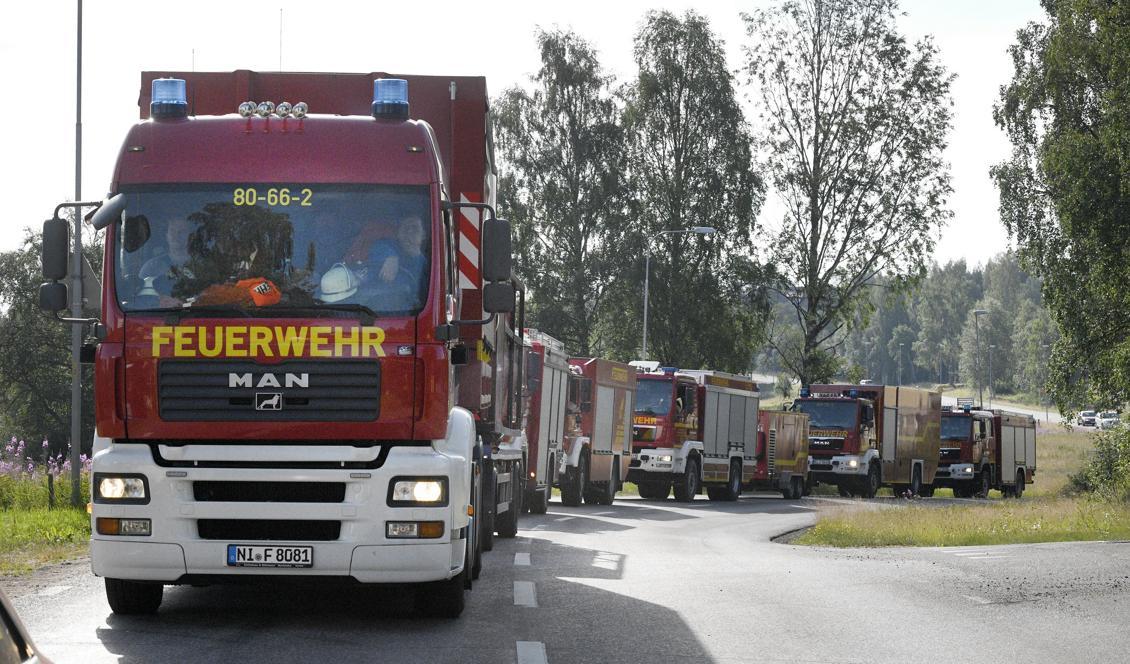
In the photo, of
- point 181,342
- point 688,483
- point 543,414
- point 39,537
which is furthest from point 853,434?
point 181,342

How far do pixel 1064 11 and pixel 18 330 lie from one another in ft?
131

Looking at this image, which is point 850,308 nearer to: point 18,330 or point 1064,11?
point 1064,11

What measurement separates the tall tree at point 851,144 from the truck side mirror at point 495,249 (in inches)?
1721

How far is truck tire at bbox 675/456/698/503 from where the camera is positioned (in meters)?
34.5

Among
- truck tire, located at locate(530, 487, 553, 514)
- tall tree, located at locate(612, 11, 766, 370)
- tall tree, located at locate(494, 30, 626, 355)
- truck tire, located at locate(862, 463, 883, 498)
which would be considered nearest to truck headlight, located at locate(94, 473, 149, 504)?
truck tire, located at locate(530, 487, 553, 514)

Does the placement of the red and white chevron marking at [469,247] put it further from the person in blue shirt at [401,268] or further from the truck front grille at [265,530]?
the truck front grille at [265,530]

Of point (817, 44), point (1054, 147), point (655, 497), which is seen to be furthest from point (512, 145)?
point (1054, 147)

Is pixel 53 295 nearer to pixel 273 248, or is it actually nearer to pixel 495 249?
pixel 273 248

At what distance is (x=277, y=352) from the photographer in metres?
9.26

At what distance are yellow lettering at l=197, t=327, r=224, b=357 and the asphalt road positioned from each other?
1.69 m

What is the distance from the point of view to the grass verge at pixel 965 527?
2070 cm

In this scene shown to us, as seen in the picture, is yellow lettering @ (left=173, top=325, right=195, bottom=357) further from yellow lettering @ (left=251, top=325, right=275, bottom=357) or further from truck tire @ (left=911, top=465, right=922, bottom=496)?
truck tire @ (left=911, top=465, right=922, bottom=496)

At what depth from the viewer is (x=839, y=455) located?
4150cm

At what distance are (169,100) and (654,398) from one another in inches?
967
